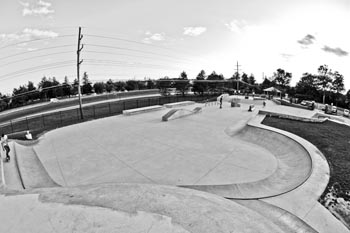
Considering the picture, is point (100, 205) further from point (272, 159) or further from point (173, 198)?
point (272, 159)

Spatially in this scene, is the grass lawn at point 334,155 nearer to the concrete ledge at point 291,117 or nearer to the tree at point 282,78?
the concrete ledge at point 291,117

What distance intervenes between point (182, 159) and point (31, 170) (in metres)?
7.12

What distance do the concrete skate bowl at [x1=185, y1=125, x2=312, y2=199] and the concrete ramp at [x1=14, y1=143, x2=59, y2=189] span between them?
617cm

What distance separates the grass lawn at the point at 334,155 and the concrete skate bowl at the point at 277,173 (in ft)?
2.74

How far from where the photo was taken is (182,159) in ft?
26.9

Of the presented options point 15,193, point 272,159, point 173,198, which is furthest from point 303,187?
point 15,193

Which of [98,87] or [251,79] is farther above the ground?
[251,79]

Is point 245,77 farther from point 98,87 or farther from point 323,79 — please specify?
point 98,87

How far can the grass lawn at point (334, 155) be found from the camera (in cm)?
503

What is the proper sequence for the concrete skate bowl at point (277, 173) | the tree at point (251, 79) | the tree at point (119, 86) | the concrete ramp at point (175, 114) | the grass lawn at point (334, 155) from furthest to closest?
the tree at point (251, 79)
the tree at point (119, 86)
the concrete ramp at point (175, 114)
the concrete skate bowl at point (277, 173)
the grass lawn at point (334, 155)

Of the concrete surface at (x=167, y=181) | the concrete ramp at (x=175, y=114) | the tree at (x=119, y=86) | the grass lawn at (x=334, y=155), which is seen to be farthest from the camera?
the tree at (x=119, y=86)

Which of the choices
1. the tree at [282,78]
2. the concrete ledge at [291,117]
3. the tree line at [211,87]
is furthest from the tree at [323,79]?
the concrete ledge at [291,117]

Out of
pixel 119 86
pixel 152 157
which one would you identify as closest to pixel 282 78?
pixel 119 86

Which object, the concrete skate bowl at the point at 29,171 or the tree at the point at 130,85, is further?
the tree at the point at 130,85
